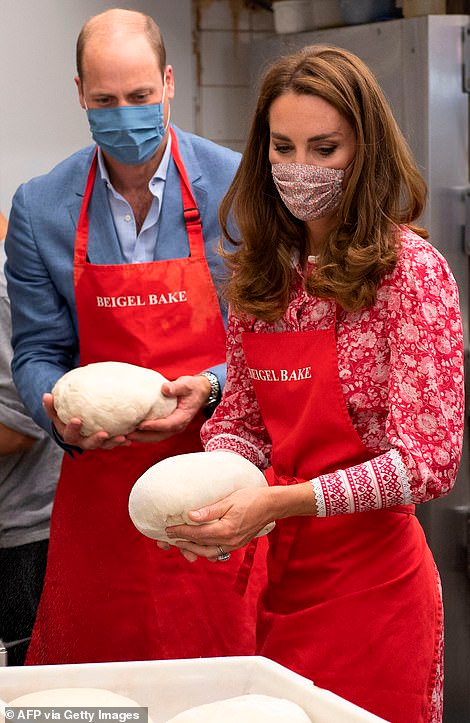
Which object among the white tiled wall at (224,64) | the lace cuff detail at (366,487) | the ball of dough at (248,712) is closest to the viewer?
the ball of dough at (248,712)

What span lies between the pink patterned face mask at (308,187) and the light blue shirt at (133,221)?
630 millimetres

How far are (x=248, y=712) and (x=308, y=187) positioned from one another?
2.71 feet

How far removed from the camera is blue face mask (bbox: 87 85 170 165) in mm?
2182

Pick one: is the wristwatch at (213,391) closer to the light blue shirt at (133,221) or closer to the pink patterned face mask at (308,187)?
the light blue shirt at (133,221)

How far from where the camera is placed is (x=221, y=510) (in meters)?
1.59

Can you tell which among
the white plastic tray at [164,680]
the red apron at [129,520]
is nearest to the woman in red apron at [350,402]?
the white plastic tray at [164,680]

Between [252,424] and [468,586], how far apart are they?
1.52 m

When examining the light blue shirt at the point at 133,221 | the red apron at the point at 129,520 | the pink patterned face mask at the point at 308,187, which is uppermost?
the pink patterned face mask at the point at 308,187

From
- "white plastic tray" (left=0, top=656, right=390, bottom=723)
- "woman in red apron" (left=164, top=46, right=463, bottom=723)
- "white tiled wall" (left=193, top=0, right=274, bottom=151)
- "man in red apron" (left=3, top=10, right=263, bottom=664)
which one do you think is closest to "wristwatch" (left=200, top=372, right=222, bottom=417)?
"man in red apron" (left=3, top=10, right=263, bottom=664)

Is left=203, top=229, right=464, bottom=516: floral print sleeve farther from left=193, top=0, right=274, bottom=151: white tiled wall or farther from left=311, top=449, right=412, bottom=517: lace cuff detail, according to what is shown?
left=193, top=0, right=274, bottom=151: white tiled wall

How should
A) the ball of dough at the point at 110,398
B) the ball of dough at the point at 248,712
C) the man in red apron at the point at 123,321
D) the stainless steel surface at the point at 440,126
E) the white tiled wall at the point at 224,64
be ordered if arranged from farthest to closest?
the white tiled wall at the point at 224,64
the stainless steel surface at the point at 440,126
the man in red apron at the point at 123,321
the ball of dough at the point at 110,398
the ball of dough at the point at 248,712

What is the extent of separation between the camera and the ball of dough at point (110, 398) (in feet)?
6.80

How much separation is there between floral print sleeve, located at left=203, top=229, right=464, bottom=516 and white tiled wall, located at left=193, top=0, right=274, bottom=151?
77.7 inches

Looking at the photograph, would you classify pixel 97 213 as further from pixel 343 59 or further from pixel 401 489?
pixel 401 489
